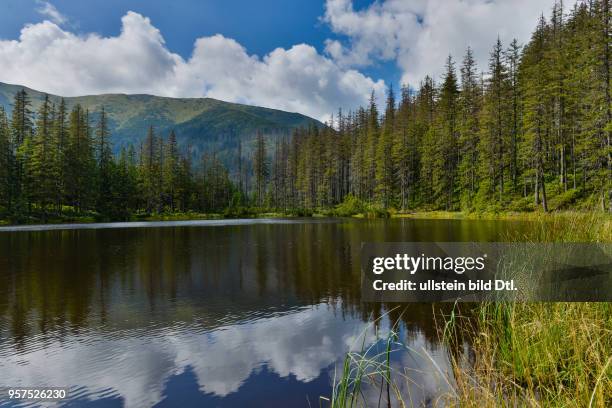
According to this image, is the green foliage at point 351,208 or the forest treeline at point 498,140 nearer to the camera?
the forest treeline at point 498,140

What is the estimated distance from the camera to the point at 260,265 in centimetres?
1496

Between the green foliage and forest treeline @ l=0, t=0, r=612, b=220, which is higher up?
forest treeline @ l=0, t=0, r=612, b=220

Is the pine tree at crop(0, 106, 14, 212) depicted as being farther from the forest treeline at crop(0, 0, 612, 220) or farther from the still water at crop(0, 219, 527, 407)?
the still water at crop(0, 219, 527, 407)

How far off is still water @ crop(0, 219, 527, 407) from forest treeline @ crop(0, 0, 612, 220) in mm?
21224

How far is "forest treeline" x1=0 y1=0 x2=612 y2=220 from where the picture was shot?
3653 cm

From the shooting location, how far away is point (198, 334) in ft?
22.9

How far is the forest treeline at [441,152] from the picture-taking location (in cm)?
3653

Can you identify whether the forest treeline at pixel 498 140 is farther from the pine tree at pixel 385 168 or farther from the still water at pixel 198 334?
the still water at pixel 198 334

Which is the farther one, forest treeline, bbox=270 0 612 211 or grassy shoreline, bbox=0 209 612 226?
grassy shoreline, bbox=0 209 612 226

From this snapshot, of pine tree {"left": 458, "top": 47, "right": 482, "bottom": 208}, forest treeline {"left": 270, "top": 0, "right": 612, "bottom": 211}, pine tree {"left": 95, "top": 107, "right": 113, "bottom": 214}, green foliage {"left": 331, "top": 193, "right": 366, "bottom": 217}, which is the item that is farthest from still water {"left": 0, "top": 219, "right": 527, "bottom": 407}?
pine tree {"left": 95, "top": 107, "right": 113, "bottom": 214}

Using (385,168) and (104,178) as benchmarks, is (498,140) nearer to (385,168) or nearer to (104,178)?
(385,168)

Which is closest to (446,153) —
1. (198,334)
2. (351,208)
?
(351,208)

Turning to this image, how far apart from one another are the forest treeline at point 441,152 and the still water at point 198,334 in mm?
21224

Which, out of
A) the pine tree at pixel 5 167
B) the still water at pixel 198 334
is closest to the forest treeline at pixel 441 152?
the pine tree at pixel 5 167
